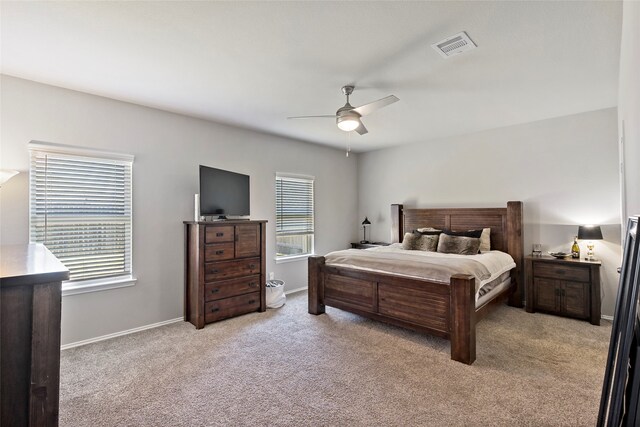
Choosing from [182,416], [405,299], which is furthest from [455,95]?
[182,416]

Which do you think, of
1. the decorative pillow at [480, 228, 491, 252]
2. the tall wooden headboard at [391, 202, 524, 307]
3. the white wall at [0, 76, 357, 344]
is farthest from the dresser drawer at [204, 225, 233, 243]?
the decorative pillow at [480, 228, 491, 252]

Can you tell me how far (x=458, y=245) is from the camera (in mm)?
4363

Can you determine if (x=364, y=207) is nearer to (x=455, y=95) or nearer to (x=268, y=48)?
(x=455, y=95)

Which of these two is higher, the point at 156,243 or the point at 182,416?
the point at 156,243

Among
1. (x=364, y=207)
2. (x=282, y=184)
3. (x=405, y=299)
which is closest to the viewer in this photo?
(x=405, y=299)

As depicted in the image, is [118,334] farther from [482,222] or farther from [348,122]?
[482,222]

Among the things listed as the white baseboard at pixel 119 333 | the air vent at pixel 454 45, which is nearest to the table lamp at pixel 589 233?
the air vent at pixel 454 45

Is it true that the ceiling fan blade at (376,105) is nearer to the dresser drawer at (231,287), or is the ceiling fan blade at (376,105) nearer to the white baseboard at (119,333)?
the dresser drawer at (231,287)

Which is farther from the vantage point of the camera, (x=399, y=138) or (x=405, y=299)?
(x=399, y=138)

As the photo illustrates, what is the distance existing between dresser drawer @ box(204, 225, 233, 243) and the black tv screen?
0.75 feet

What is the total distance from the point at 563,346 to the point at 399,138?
3617mm

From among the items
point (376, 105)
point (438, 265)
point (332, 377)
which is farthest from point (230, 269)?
point (376, 105)

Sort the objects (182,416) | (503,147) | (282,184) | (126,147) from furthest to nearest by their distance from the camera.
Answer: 1. (282,184)
2. (503,147)
3. (126,147)
4. (182,416)

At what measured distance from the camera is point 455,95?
11.2 feet
